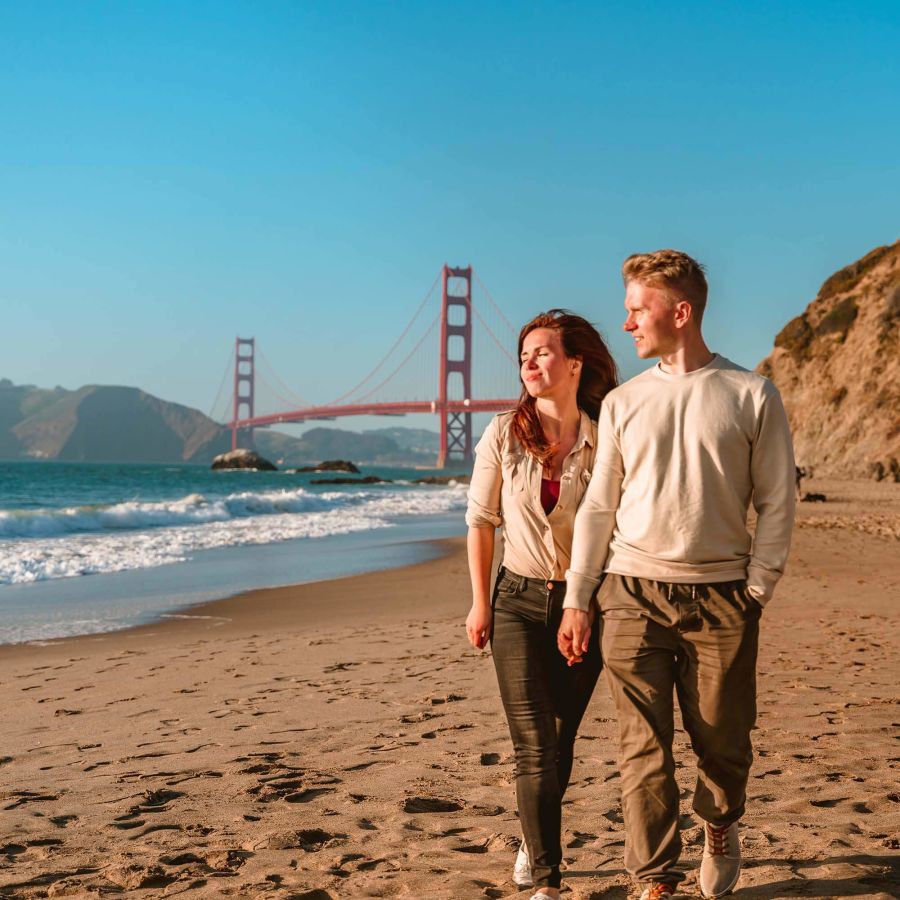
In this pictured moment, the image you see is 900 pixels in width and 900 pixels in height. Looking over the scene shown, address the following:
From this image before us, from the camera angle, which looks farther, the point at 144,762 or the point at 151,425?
the point at 151,425

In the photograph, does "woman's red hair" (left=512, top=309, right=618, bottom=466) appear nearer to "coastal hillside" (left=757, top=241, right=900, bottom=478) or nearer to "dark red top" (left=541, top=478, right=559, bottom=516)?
"dark red top" (left=541, top=478, right=559, bottom=516)

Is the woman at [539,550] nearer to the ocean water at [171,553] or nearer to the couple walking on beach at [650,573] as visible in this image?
the couple walking on beach at [650,573]

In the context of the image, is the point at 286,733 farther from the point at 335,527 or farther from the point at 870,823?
the point at 335,527

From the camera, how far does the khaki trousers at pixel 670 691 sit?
6.04 feet

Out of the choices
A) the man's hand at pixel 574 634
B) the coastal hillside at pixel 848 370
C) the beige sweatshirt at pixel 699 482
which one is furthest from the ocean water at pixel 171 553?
the coastal hillside at pixel 848 370

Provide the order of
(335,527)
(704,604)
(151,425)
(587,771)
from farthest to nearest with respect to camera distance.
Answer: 1. (151,425)
2. (335,527)
3. (587,771)
4. (704,604)

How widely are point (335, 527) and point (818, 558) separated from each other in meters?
8.89

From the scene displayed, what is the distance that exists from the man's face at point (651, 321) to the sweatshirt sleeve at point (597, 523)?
5.7 inches

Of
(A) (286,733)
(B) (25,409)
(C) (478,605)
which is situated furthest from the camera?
(B) (25,409)

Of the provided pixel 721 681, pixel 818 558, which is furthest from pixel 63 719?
pixel 818 558

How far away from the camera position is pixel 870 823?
2.39m

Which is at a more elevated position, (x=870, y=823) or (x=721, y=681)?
(x=721, y=681)

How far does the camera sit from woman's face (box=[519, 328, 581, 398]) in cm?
205

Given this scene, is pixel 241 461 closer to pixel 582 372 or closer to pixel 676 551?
pixel 582 372
